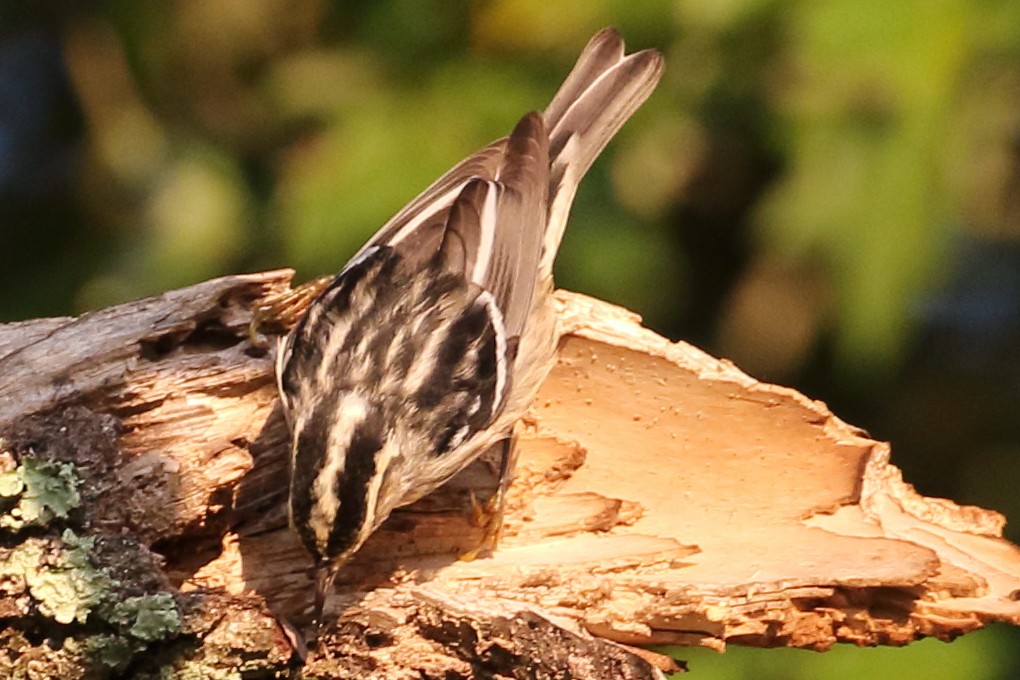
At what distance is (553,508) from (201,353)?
0.85 m

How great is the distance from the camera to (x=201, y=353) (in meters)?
2.95

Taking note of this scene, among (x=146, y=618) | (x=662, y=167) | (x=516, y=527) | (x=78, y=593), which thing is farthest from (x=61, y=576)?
(x=662, y=167)

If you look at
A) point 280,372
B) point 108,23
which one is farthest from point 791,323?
point 108,23

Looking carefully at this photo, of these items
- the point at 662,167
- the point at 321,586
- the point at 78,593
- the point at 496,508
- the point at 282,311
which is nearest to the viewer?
the point at 78,593

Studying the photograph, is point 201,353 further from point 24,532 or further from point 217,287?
point 24,532

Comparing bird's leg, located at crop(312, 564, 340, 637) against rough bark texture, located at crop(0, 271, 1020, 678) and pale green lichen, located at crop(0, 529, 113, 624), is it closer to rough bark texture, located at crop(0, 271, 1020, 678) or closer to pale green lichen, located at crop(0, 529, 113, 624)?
rough bark texture, located at crop(0, 271, 1020, 678)

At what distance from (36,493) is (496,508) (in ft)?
3.21

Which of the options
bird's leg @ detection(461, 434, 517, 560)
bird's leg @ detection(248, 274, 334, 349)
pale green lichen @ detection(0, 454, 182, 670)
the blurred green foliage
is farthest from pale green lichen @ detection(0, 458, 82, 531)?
the blurred green foliage

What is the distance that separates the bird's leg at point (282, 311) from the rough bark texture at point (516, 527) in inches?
1.0

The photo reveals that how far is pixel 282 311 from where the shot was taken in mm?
3164

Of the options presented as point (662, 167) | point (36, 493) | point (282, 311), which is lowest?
point (36, 493)

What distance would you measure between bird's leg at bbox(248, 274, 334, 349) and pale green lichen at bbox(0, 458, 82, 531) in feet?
1.96

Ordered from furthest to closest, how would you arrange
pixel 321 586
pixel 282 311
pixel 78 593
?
pixel 282 311
pixel 321 586
pixel 78 593

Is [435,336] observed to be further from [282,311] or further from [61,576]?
[61,576]
